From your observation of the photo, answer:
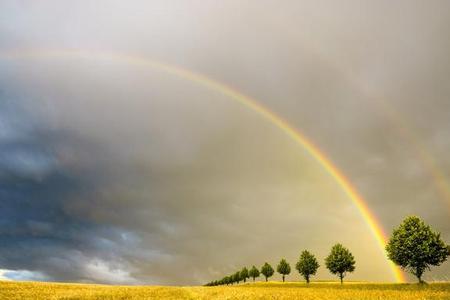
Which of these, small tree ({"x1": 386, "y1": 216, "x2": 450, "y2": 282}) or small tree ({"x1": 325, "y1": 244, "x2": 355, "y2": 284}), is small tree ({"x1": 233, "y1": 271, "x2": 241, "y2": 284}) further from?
small tree ({"x1": 386, "y1": 216, "x2": 450, "y2": 282})

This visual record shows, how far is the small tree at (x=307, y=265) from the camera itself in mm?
119875

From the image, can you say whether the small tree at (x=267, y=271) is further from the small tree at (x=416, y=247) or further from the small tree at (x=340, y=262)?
the small tree at (x=416, y=247)

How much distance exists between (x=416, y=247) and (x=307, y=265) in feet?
156

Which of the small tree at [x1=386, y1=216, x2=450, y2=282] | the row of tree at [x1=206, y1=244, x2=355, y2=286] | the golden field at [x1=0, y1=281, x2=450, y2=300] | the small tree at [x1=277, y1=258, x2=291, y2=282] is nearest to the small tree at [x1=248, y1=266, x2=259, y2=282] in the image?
the row of tree at [x1=206, y1=244, x2=355, y2=286]

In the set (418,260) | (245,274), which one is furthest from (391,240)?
(245,274)

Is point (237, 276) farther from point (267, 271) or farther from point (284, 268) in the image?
point (284, 268)

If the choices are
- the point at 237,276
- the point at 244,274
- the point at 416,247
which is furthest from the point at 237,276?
the point at 416,247

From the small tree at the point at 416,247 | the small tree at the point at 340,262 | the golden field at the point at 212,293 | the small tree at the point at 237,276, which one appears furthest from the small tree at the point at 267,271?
the golden field at the point at 212,293

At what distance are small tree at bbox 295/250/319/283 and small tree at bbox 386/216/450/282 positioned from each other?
4164 cm

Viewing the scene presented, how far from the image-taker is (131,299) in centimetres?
4534

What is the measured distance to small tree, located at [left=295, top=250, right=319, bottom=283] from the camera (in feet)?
393

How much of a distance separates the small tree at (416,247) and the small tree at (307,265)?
137 ft

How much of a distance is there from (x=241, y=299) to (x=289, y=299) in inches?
199

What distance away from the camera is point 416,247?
76.9 m
